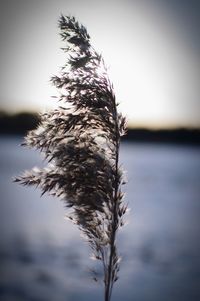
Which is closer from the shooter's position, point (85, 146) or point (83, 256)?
point (85, 146)

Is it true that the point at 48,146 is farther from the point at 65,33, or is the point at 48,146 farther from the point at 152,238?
the point at 152,238

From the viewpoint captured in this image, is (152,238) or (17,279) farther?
(152,238)

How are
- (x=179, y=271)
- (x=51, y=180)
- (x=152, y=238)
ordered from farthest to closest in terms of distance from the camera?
(x=152, y=238) → (x=179, y=271) → (x=51, y=180)

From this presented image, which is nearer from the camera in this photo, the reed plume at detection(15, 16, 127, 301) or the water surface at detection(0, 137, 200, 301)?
the reed plume at detection(15, 16, 127, 301)

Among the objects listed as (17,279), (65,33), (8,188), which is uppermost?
(8,188)

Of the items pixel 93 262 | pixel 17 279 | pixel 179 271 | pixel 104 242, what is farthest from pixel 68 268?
pixel 104 242

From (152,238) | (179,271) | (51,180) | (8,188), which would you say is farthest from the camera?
(8,188)

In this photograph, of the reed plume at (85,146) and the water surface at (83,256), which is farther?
the water surface at (83,256)

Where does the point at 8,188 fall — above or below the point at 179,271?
above
